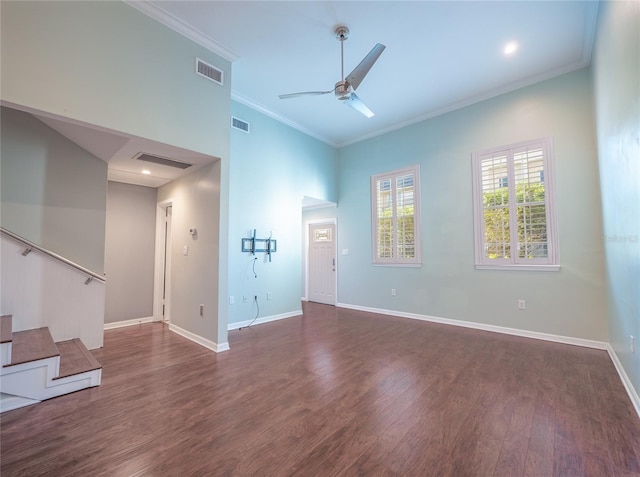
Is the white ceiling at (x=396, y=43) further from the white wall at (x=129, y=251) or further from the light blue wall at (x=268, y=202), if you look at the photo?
the white wall at (x=129, y=251)

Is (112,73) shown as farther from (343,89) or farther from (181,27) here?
(343,89)

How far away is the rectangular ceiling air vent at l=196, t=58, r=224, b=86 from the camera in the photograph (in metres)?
3.38

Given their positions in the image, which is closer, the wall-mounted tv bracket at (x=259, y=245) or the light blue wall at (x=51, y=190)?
the light blue wall at (x=51, y=190)

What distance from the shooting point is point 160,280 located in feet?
16.4

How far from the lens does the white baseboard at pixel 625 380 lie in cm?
217

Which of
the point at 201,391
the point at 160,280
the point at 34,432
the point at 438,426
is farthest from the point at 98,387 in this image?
the point at 438,426

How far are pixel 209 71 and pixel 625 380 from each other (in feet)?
18.5

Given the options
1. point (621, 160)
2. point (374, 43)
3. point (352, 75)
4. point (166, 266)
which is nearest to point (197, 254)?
point (166, 266)

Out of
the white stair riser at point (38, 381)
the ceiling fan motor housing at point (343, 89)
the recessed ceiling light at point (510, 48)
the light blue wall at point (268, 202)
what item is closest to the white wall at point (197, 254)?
the light blue wall at point (268, 202)

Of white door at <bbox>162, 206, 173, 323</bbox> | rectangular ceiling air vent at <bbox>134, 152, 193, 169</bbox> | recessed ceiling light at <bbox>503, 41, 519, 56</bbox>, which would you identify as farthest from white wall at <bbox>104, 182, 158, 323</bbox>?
recessed ceiling light at <bbox>503, 41, 519, 56</bbox>

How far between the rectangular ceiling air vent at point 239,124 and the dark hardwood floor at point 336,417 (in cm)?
358

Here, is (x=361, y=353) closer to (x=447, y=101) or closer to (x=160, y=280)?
(x=160, y=280)

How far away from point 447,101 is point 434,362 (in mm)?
4303

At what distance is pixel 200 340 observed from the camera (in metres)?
3.78
